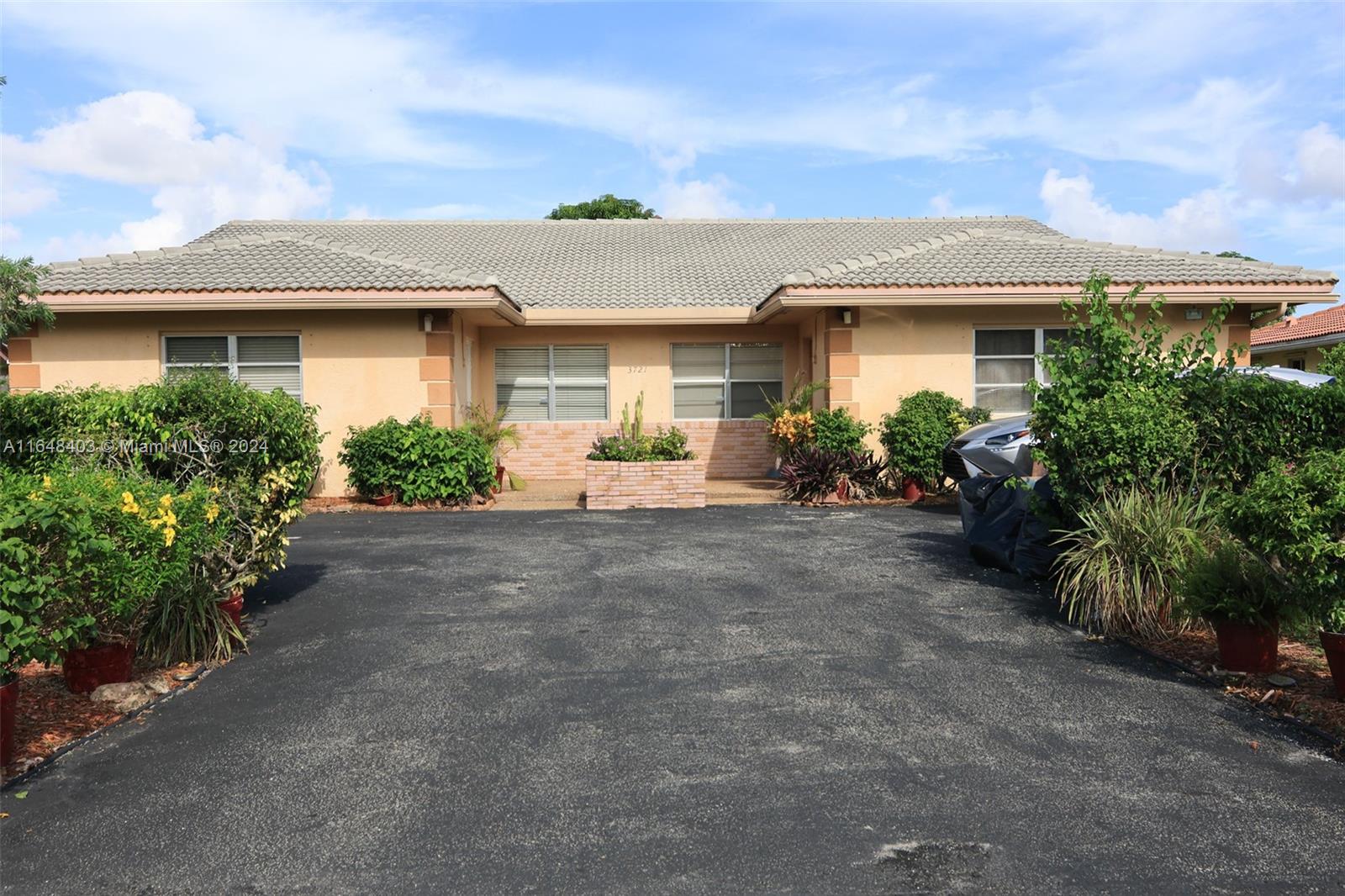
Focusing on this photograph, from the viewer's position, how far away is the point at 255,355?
15.9 meters

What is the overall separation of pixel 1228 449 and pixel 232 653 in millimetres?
7507

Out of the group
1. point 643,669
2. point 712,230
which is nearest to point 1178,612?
point 643,669

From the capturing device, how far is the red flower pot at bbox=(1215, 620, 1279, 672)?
6215 mm

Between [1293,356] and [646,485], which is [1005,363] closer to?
[646,485]

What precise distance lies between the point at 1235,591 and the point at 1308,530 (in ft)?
3.37

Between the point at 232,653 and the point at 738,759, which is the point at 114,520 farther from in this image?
the point at 738,759

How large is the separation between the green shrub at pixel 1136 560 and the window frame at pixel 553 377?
1207 centimetres

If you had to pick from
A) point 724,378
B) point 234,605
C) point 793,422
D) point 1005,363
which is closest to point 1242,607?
point 234,605

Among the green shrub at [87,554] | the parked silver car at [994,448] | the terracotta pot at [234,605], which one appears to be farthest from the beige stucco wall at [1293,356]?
the green shrub at [87,554]

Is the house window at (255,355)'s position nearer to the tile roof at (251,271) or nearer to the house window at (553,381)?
the tile roof at (251,271)

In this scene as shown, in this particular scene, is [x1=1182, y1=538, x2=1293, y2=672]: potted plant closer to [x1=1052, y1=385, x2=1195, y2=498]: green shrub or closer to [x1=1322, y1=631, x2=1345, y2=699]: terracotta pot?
[x1=1322, y1=631, x2=1345, y2=699]: terracotta pot

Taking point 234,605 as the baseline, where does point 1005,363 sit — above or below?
above

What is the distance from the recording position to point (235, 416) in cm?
757

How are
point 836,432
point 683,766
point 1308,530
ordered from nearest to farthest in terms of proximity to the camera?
point 683,766
point 1308,530
point 836,432
